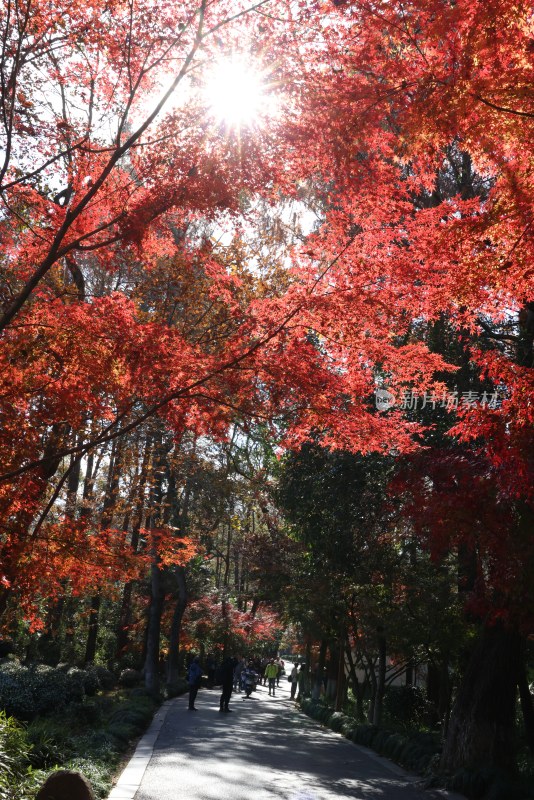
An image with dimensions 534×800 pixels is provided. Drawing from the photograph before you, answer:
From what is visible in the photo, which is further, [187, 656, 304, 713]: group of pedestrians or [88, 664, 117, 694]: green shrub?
[88, 664, 117, 694]: green shrub

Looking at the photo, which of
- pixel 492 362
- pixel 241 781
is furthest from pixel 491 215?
pixel 241 781

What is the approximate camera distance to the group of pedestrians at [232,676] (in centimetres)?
2308

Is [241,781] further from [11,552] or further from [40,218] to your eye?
[40,218]

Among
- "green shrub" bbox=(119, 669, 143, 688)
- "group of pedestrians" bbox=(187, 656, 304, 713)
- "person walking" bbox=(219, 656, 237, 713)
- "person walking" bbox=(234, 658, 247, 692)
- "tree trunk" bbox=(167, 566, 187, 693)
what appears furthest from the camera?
"person walking" bbox=(234, 658, 247, 692)

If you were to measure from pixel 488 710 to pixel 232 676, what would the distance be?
13.3 meters

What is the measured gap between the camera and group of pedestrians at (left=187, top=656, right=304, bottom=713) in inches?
909

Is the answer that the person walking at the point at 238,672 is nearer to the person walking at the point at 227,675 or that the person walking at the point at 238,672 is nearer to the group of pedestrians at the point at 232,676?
the group of pedestrians at the point at 232,676

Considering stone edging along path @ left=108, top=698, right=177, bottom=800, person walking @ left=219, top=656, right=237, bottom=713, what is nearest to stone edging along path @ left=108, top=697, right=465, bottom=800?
stone edging along path @ left=108, top=698, right=177, bottom=800

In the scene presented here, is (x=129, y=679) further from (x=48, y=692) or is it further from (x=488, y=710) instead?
(x=488, y=710)

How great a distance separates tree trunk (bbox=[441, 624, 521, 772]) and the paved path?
0.85 meters

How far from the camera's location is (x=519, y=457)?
8438 millimetres

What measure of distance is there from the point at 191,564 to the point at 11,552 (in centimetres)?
2659

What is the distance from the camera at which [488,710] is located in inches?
468

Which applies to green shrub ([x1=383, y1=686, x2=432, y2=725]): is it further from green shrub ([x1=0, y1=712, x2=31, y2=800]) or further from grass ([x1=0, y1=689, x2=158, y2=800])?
green shrub ([x1=0, y1=712, x2=31, y2=800])
